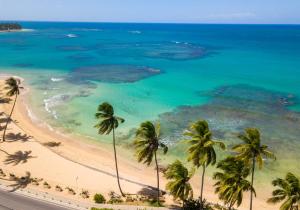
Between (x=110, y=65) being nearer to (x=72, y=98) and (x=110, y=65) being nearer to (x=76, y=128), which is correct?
(x=72, y=98)

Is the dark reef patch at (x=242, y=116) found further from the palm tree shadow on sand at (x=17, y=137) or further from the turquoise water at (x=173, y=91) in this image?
the palm tree shadow on sand at (x=17, y=137)

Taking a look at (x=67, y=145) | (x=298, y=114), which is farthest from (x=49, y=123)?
(x=298, y=114)

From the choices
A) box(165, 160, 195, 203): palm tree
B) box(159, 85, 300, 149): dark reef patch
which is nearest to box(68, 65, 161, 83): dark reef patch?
box(159, 85, 300, 149): dark reef patch

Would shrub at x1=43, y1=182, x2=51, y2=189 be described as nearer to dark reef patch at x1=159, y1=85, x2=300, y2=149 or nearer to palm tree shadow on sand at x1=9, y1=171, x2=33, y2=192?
palm tree shadow on sand at x1=9, y1=171, x2=33, y2=192

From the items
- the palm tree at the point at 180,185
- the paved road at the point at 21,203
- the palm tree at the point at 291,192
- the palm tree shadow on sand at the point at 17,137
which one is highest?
the palm tree at the point at 291,192

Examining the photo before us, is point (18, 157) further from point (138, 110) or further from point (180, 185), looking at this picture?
point (138, 110)

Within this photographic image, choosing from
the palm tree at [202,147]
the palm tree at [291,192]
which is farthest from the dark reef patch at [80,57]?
the palm tree at [291,192]

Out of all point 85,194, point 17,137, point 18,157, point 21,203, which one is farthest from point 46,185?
point 17,137
